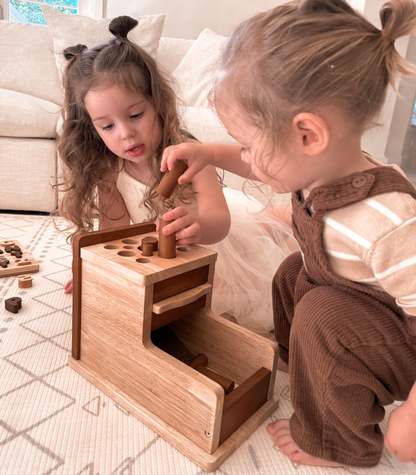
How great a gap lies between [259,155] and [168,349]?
0.38 meters

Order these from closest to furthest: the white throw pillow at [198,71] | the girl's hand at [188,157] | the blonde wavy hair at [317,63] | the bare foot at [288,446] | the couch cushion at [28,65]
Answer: the blonde wavy hair at [317,63] < the bare foot at [288,446] < the girl's hand at [188,157] < the white throw pillow at [198,71] < the couch cushion at [28,65]

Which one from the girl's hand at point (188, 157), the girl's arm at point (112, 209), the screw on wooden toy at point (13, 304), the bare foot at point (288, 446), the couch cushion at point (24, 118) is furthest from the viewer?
the couch cushion at point (24, 118)

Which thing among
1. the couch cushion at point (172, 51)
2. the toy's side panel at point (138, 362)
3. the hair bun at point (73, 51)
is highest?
the couch cushion at point (172, 51)

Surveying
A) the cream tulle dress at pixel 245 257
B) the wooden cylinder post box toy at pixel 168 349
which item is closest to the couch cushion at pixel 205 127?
the cream tulle dress at pixel 245 257

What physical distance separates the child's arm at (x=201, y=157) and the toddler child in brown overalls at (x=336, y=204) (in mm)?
159

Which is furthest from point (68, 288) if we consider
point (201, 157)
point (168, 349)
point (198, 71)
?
point (198, 71)

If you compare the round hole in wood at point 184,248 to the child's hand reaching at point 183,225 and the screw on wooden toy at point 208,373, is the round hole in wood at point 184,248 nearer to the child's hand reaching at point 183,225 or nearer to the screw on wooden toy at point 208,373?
the child's hand reaching at point 183,225

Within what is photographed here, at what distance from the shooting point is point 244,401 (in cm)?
→ 59

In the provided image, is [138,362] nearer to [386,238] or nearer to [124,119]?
[386,238]

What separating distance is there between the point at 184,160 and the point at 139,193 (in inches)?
14.1

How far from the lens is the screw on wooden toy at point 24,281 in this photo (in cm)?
97

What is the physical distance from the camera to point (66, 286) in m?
0.98

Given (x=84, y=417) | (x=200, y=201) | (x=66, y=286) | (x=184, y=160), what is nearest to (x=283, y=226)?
(x=200, y=201)

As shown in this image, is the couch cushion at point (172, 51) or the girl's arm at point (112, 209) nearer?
the girl's arm at point (112, 209)
